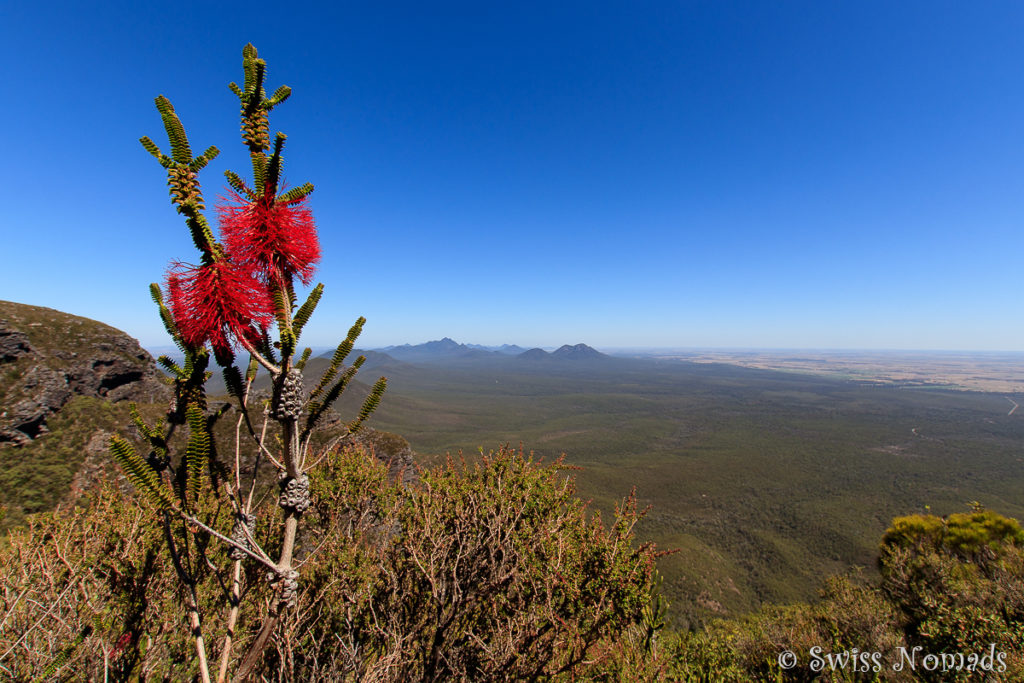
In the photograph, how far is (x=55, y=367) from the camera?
4000 centimetres

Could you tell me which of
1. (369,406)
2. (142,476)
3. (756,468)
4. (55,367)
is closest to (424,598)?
(369,406)

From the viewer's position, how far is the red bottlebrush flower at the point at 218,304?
2.51 meters

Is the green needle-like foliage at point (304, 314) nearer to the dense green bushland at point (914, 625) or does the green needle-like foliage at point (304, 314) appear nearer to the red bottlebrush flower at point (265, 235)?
the red bottlebrush flower at point (265, 235)

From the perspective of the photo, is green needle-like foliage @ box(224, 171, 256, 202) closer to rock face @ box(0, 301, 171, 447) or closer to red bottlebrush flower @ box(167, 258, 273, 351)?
red bottlebrush flower @ box(167, 258, 273, 351)

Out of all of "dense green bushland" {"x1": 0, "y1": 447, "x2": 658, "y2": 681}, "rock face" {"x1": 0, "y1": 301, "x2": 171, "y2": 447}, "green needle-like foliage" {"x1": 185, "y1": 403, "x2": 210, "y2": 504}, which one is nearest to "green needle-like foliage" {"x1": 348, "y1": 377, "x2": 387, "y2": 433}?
"green needle-like foliage" {"x1": 185, "y1": 403, "x2": 210, "y2": 504}

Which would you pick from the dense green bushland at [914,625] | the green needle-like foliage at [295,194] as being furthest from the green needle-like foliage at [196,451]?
the dense green bushland at [914,625]

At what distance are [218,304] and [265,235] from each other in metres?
0.59

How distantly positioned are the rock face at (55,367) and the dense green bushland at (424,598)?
40.7 m

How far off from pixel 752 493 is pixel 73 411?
106710mm

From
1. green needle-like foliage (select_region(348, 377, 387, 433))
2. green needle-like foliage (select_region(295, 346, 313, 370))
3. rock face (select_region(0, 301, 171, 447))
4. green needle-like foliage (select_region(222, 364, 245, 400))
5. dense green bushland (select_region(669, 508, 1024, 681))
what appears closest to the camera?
green needle-like foliage (select_region(222, 364, 245, 400))

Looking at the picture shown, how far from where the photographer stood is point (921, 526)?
22266 millimetres

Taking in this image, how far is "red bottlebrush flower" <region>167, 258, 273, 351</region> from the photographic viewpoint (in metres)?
2.51

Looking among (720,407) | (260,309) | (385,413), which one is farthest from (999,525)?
(720,407)

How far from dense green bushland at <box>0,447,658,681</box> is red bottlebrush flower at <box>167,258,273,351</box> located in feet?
11.0
